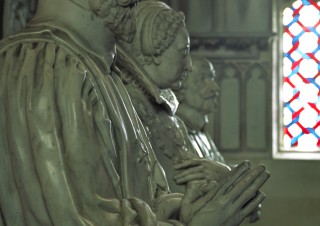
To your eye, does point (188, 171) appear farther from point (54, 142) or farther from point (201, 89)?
point (201, 89)

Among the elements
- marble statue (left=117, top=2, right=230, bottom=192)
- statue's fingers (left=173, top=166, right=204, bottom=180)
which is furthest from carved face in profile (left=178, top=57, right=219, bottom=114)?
statue's fingers (left=173, top=166, right=204, bottom=180)

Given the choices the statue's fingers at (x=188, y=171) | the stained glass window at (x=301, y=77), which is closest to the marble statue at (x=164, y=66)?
the statue's fingers at (x=188, y=171)

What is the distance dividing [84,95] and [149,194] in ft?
1.67

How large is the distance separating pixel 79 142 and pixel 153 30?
283 cm

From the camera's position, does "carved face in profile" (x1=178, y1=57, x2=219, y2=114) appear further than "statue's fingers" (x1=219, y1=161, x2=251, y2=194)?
Yes

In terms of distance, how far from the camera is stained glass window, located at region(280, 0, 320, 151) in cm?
1240

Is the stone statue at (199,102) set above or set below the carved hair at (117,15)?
below

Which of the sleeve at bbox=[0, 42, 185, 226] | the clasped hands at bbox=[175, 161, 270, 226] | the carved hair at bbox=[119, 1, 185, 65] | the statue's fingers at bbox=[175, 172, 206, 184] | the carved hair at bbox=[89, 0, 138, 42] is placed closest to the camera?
the sleeve at bbox=[0, 42, 185, 226]

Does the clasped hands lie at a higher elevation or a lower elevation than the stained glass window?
higher

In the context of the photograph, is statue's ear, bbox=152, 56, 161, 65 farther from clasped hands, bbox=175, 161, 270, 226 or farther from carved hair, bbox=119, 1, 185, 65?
clasped hands, bbox=175, 161, 270, 226

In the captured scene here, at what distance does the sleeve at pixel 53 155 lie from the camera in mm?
3834

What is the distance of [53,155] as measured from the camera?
3840 mm

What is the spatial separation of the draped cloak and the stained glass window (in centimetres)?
838

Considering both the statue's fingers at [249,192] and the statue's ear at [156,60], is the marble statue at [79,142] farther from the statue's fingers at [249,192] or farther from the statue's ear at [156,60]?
the statue's ear at [156,60]
